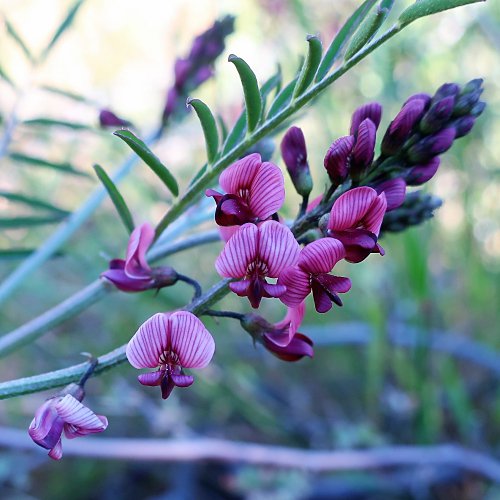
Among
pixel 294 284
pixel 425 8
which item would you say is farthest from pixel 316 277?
pixel 425 8

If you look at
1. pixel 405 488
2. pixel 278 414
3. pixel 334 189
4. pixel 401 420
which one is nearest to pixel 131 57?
pixel 278 414

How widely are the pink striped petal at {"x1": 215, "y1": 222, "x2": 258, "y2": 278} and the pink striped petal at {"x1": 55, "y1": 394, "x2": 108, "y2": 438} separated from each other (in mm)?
157

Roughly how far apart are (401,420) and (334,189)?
1.59 metres

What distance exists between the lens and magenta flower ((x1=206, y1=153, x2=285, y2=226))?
21.6 inches

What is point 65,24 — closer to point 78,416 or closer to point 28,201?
point 28,201

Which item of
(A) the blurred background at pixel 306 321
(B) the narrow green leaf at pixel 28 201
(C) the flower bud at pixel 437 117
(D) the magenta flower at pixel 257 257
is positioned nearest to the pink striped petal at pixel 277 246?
(D) the magenta flower at pixel 257 257

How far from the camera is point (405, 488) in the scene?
5.87 feet

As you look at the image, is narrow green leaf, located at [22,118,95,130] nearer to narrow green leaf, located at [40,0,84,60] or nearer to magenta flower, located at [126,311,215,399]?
narrow green leaf, located at [40,0,84,60]

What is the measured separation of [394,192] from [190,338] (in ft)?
0.75

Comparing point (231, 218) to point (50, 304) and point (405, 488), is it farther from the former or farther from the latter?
point (50, 304)

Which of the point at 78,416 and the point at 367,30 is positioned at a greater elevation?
the point at 367,30

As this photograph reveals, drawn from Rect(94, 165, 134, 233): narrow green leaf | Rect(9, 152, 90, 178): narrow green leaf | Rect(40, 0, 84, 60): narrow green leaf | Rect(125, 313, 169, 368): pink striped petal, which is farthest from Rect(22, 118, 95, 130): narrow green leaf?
Rect(125, 313, 169, 368): pink striped petal

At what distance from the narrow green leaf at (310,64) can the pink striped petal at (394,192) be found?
0.39 ft

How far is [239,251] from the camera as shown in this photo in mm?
542
